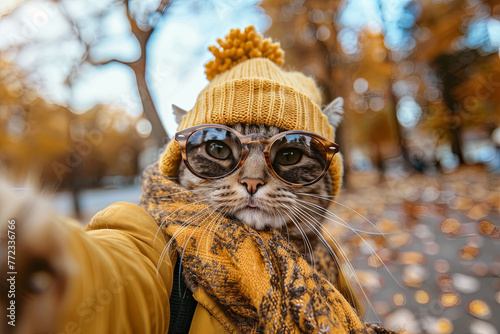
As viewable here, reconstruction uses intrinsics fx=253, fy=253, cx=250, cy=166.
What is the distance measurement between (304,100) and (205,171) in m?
0.52

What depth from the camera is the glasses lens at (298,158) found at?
1.00 m

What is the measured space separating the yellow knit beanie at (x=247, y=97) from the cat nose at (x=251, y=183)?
0.23 meters

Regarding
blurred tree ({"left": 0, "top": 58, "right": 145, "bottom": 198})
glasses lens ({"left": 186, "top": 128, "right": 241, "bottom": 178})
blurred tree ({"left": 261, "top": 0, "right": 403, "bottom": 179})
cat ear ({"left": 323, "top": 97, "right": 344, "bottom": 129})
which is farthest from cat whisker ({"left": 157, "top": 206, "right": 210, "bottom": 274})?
blurred tree ({"left": 261, "top": 0, "right": 403, "bottom": 179})

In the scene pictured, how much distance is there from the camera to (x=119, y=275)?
0.67m

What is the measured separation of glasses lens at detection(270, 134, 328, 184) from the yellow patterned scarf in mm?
257

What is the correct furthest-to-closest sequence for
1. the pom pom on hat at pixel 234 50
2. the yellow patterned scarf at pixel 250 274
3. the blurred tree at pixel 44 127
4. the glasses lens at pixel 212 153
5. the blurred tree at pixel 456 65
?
the blurred tree at pixel 456 65 → the blurred tree at pixel 44 127 → the pom pom on hat at pixel 234 50 → the glasses lens at pixel 212 153 → the yellow patterned scarf at pixel 250 274

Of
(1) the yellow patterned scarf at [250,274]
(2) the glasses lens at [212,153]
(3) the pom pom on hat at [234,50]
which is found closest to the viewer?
(1) the yellow patterned scarf at [250,274]

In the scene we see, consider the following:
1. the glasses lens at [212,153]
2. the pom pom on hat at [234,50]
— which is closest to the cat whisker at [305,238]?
the glasses lens at [212,153]

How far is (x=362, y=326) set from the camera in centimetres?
91

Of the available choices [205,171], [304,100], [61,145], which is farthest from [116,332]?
[61,145]

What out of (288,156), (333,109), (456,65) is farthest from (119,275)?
(456,65)

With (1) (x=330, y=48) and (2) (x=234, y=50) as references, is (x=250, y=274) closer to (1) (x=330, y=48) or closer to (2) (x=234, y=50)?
(2) (x=234, y=50)

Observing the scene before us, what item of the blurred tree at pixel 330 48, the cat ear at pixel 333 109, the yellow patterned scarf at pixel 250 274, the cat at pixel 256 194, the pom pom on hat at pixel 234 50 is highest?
the blurred tree at pixel 330 48

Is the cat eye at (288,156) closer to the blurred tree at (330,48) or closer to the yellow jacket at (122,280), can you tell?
the yellow jacket at (122,280)
